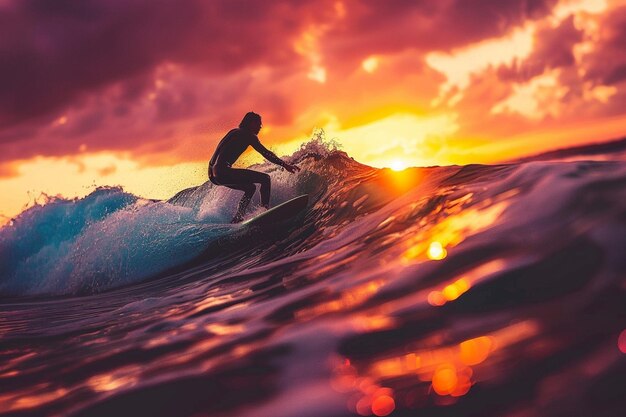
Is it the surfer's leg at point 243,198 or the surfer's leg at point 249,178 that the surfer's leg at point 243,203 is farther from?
the surfer's leg at point 249,178

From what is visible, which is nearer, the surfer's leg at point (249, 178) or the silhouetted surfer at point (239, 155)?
the silhouetted surfer at point (239, 155)

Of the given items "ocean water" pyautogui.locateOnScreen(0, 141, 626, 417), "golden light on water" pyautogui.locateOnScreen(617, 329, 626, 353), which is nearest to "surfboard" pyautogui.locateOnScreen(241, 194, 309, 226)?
"ocean water" pyautogui.locateOnScreen(0, 141, 626, 417)

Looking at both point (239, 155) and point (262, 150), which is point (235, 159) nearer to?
point (239, 155)

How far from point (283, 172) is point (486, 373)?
10.2m

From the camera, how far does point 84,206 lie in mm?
12266

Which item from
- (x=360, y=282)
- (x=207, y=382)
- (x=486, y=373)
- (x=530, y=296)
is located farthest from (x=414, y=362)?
(x=360, y=282)

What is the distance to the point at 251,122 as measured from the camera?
27.6 ft

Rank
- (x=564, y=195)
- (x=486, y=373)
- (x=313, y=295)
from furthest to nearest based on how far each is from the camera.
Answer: (x=564, y=195), (x=313, y=295), (x=486, y=373)

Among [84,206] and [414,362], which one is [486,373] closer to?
[414,362]

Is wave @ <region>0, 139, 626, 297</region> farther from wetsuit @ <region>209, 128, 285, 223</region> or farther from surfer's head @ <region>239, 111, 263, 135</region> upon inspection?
surfer's head @ <region>239, 111, 263, 135</region>

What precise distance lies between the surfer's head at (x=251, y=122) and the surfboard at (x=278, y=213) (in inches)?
62.9

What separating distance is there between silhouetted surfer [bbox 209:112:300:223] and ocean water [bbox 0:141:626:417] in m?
3.71

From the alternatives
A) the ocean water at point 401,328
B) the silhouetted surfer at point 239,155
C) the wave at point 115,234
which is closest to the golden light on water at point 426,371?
the ocean water at point 401,328

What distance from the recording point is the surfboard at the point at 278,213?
7.69 m
